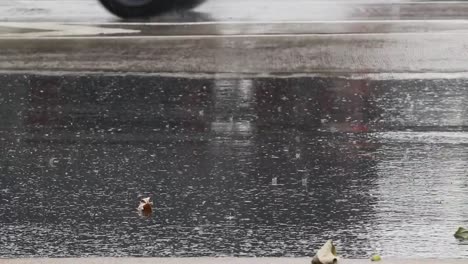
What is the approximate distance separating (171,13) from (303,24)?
1905 mm

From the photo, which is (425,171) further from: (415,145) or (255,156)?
(255,156)

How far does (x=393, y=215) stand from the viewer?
6.05 metres

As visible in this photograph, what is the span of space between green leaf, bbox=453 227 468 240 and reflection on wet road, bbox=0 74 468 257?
0.15 ft

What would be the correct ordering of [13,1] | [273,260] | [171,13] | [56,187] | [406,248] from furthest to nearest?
[13,1] < [171,13] < [56,187] < [406,248] < [273,260]

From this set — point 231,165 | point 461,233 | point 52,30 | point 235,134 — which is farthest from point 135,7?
point 461,233

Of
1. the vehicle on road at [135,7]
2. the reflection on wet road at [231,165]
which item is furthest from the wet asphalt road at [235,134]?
the vehicle on road at [135,7]

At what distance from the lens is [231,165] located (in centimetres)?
712

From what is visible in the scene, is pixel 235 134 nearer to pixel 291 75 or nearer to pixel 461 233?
pixel 291 75

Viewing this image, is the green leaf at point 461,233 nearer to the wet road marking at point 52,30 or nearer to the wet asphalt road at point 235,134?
the wet asphalt road at point 235,134

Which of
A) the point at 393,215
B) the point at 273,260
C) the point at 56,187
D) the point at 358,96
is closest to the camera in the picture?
the point at 273,260

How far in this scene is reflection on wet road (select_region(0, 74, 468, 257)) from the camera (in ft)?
18.9

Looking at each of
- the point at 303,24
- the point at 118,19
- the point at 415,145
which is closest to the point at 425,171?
the point at 415,145

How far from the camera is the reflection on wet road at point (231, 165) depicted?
226 inches

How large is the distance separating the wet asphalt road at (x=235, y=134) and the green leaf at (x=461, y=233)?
0.14 ft
